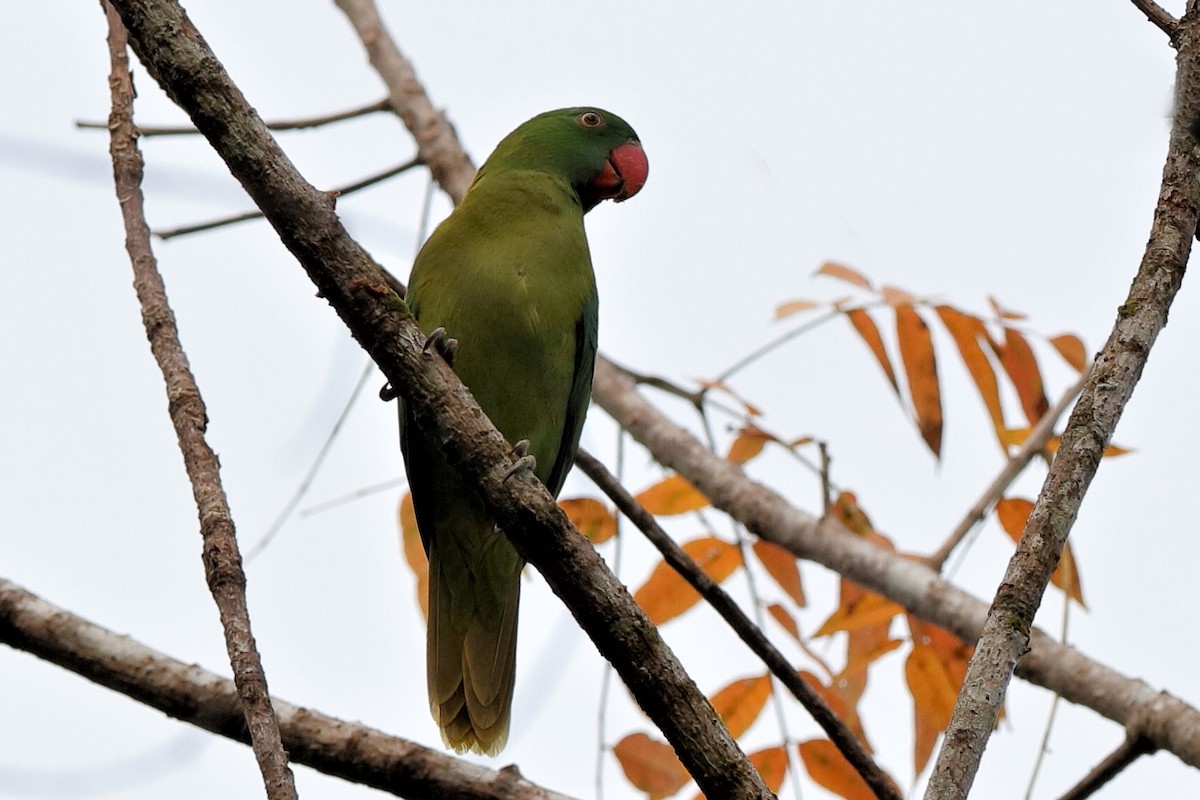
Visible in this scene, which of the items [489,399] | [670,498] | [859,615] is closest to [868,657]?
[859,615]

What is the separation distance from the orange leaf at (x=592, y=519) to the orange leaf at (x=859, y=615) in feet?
2.04

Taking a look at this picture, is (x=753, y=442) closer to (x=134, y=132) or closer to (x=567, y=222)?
(x=567, y=222)

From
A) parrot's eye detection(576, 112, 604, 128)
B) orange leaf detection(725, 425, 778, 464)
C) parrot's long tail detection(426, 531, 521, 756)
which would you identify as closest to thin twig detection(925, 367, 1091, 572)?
orange leaf detection(725, 425, 778, 464)

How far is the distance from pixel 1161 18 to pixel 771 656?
1380 millimetres

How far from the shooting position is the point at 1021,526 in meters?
3.28

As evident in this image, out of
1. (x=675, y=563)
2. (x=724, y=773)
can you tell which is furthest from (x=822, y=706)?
(x=724, y=773)

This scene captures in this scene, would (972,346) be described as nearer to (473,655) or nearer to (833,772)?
(833,772)

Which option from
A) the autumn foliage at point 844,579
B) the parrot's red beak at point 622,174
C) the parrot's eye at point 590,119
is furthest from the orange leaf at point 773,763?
the parrot's eye at point 590,119

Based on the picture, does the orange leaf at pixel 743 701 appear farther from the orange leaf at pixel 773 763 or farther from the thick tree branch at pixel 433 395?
the thick tree branch at pixel 433 395

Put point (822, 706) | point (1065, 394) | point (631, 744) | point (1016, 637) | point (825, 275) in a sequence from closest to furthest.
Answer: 1. point (1016, 637)
2. point (822, 706)
3. point (631, 744)
4. point (1065, 394)
5. point (825, 275)

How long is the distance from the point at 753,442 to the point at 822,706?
3.66 ft

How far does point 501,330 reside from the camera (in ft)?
11.4

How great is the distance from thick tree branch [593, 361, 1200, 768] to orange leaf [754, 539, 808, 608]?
24 millimetres

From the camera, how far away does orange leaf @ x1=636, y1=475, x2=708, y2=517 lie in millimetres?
3580
